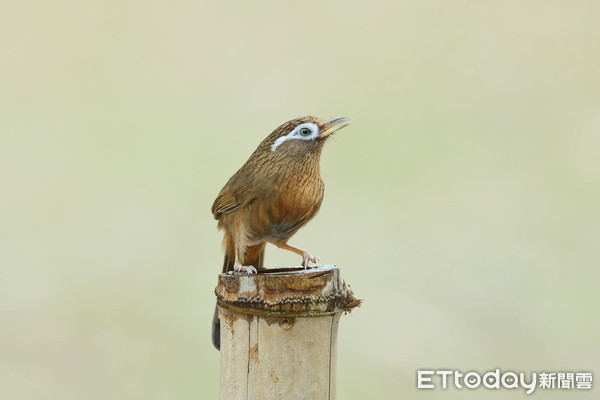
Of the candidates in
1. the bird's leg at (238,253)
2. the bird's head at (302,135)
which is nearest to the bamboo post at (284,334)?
the bird's leg at (238,253)

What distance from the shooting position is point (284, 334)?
3.86m

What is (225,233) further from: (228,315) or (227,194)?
(228,315)

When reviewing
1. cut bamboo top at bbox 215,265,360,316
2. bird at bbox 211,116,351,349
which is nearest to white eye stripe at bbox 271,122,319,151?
bird at bbox 211,116,351,349

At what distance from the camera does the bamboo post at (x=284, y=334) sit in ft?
12.6

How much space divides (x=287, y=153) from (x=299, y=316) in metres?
1.24

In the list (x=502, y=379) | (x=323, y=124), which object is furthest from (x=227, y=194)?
(x=502, y=379)

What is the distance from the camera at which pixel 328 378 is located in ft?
13.0

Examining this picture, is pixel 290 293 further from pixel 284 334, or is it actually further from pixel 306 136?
pixel 306 136

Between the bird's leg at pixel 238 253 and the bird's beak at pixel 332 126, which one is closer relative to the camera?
the bird's beak at pixel 332 126

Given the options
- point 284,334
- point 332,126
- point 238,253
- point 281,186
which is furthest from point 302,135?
point 284,334

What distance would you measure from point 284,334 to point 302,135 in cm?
139

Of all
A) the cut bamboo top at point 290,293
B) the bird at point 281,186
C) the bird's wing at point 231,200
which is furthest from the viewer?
the bird's wing at point 231,200

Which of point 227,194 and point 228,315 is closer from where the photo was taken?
point 228,315

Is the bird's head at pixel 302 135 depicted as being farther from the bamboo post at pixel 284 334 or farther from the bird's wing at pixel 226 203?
the bamboo post at pixel 284 334
